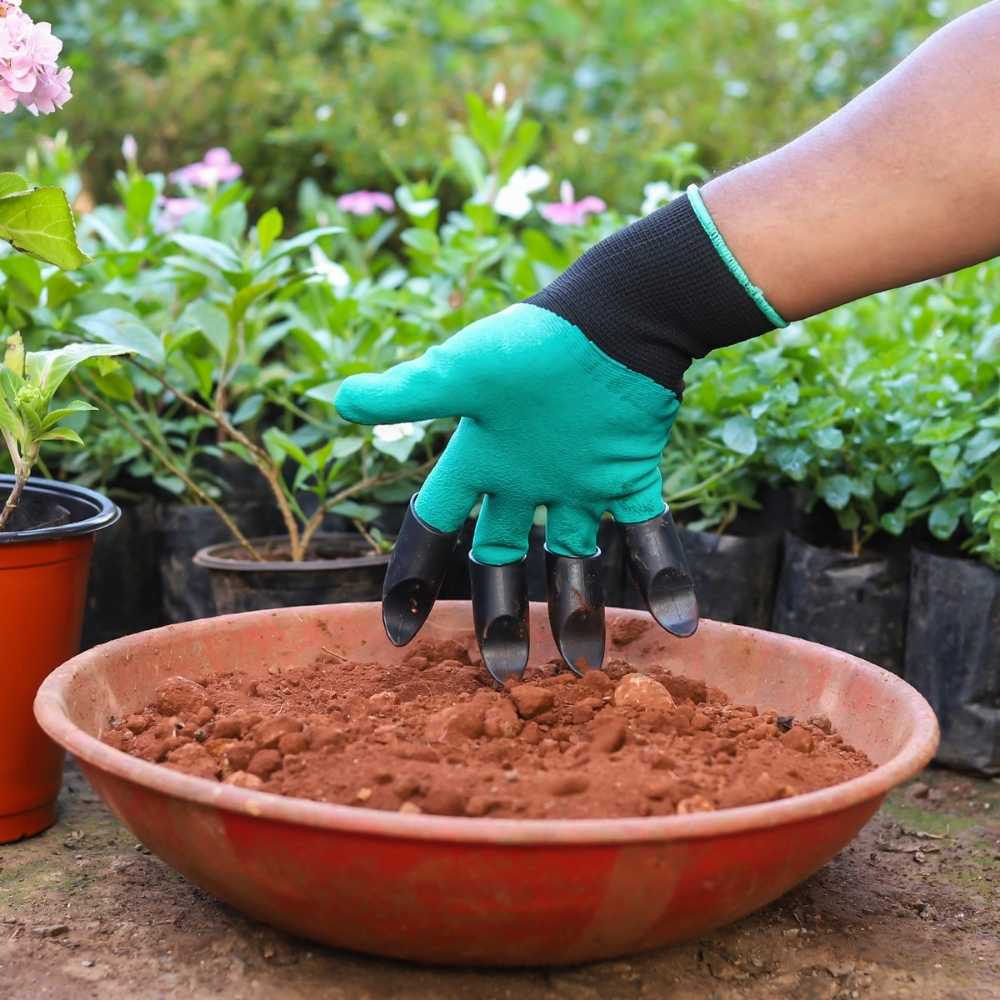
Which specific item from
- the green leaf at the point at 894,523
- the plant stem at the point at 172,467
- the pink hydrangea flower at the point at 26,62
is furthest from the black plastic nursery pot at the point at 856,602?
the pink hydrangea flower at the point at 26,62

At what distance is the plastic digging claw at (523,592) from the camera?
171cm

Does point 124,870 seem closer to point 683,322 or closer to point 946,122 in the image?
point 683,322

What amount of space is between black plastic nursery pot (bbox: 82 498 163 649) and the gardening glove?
111 centimetres

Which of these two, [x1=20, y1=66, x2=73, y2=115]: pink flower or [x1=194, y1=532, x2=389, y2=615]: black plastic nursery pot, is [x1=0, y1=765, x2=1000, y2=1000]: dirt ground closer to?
[x1=194, y1=532, x2=389, y2=615]: black plastic nursery pot

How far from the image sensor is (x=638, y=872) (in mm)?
1220

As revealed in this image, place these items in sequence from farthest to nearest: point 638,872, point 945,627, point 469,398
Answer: point 945,627 → point 469,398 → point 638,872

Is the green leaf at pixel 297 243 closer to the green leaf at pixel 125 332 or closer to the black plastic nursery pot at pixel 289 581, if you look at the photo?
the green leaf at pixel 125 332

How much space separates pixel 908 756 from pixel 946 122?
0.71m

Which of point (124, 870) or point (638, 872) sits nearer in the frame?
point (638, 872)

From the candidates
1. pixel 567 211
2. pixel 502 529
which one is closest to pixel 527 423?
pixel 502 529

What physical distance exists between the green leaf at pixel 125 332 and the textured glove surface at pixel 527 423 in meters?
0.79

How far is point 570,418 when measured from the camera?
64.9 inches

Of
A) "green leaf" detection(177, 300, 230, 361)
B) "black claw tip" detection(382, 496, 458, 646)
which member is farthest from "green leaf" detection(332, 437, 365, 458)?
"black claw tip" detection(382, 496, 458, 646)

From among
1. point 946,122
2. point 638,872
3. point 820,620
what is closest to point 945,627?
point 820,620
